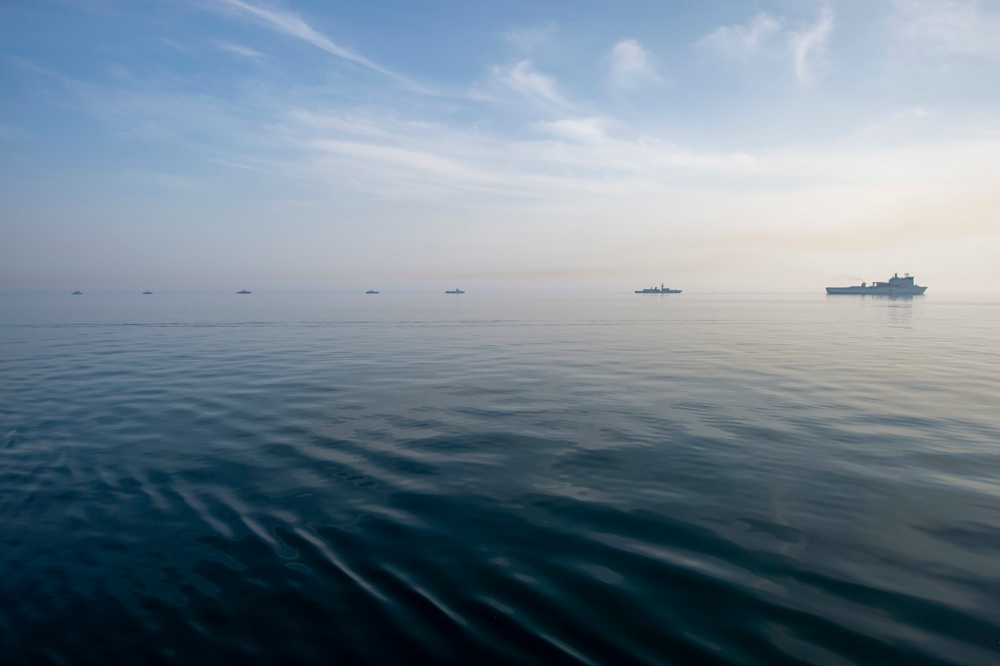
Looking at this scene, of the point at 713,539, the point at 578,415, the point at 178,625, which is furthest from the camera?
the point at 578,415

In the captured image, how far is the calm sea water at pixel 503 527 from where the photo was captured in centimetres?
542

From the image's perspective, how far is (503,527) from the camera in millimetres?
7832

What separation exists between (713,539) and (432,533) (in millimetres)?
4002

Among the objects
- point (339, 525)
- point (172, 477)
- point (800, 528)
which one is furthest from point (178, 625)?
point (800, 528)

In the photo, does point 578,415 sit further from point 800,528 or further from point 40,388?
point 40,388

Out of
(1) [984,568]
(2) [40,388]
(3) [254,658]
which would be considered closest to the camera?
(3) [254,658]

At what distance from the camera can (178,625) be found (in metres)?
5.68

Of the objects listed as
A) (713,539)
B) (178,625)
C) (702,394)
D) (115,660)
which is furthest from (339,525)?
(702,394)

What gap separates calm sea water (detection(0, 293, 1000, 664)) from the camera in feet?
17.8

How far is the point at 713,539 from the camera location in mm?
7375

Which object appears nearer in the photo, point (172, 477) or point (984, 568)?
point (984, 568)

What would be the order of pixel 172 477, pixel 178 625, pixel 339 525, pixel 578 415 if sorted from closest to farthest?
pixel 178 625, pixel 339 525, pixel 172 477, pixel 578 415

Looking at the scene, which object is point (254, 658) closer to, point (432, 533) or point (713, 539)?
point (432, 533)

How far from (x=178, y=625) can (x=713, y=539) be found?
672 centimetres
